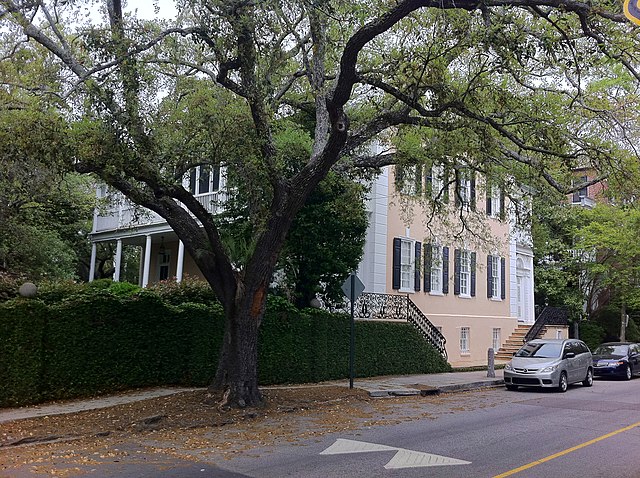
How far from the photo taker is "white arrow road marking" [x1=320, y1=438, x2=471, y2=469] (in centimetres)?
841

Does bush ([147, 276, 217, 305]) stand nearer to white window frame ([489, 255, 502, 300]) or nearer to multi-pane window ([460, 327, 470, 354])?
multi-pane window ([460, 327, 470, 354])

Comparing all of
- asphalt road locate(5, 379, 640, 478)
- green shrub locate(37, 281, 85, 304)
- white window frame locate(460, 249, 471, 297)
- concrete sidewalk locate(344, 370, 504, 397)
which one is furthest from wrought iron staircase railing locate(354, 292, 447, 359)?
green shrub locate(37, 281, 85, 304)

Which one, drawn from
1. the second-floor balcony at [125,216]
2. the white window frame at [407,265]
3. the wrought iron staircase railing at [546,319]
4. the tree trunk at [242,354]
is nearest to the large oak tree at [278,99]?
the tree trunk at [242,354]

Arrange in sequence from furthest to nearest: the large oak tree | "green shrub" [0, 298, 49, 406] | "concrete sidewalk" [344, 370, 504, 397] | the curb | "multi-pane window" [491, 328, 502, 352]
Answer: "multi-pane window" [491, 328, 502, 352]
"concrete sidewalk" [344, 370, 504, 397]
the curb
"green shrub" [0, 298, 49, 406]
the large oak tree

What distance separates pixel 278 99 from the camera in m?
15.5

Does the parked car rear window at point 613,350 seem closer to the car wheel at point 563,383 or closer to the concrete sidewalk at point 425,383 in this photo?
the concrete sidewalk at point 425,383

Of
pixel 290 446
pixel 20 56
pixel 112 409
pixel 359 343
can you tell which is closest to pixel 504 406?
pixel 359 343

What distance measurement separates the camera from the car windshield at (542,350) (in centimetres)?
1898

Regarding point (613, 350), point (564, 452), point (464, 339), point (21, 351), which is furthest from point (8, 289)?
point (613, 350)

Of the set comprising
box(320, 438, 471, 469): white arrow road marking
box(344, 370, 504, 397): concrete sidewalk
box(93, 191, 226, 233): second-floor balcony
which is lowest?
box(320, 438, 471, 469): white arrow road marking

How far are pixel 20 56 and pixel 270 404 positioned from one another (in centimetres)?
914

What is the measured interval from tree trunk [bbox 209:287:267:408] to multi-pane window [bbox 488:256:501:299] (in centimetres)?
1873

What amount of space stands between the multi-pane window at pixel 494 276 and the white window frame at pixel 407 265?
239 inches

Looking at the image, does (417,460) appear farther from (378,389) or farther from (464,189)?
(464,189)
